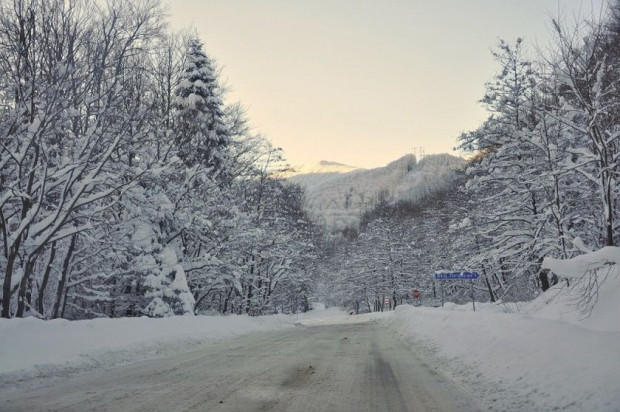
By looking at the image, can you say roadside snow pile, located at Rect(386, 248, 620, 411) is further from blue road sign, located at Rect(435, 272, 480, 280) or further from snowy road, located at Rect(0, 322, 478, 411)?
blue road sign, located at Rect(435, 272, 480, 280)

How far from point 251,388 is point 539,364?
12.8 ft

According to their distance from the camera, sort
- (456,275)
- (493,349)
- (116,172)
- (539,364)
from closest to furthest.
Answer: (539,364) < (493,349) < (116,172) < (456,275)

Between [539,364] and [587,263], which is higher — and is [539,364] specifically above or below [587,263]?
below

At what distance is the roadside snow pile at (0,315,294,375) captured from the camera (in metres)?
7.63

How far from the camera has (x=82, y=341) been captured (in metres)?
9.47

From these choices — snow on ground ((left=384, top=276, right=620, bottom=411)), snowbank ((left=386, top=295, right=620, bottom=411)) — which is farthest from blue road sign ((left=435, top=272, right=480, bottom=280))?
snowbank ((left=386, top=295, right=620, bottom=411))

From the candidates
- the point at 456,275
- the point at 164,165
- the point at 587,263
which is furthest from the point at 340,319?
the point at 587,263

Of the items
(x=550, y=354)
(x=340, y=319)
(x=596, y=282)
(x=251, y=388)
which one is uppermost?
(x=596, y=282)

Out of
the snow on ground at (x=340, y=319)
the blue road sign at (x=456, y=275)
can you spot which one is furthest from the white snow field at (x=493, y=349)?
the snow on ground at (x=340, y=319)

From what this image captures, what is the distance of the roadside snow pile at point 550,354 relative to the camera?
4.52 m

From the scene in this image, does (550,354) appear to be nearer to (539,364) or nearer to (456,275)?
(539,364)

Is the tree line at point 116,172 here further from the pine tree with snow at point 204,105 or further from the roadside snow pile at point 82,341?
the roadside snow pile at point 82,341

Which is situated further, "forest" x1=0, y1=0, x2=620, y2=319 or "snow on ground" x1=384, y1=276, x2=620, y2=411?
"forest" x1=0, y1=0, x2=620, y2=319

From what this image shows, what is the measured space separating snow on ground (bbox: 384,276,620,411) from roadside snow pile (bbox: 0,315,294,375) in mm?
7059
